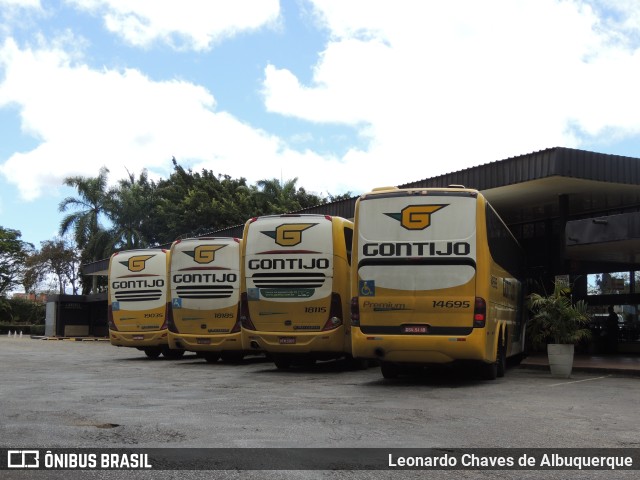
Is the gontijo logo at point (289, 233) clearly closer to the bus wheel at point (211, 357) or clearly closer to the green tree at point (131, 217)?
the bus wheel at point (211, 357)

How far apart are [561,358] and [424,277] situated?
452 cm

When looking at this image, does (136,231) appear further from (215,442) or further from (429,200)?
(215,442)

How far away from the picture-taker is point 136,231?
56.5 metres

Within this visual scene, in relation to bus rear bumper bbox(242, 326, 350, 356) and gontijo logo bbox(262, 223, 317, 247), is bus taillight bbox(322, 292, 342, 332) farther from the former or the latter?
gontijo logo bbox(262, 223, 317, 247)

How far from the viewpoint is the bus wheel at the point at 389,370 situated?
49.7 ft

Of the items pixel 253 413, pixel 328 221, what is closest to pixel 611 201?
pixel 328 221

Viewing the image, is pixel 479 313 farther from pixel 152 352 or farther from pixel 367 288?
pixel 152 352

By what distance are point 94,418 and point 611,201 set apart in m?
18.8

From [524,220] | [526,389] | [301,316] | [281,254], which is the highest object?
[524,220]

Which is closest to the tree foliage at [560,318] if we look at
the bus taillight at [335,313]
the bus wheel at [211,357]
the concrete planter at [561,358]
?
the concrete planter at [561,358]

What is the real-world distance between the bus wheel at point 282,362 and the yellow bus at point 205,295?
6.03 ft

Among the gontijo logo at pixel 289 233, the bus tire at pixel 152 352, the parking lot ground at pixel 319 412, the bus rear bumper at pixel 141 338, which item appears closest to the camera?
the parking lot ground at pixel 319 412

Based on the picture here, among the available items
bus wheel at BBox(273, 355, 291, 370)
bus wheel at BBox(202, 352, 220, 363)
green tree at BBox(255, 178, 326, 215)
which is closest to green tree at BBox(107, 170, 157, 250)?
green tree at BBox(255, 178, 326, 215)

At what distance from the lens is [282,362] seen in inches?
728
